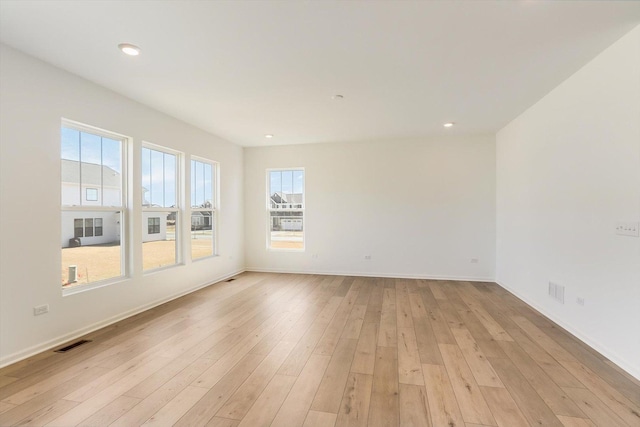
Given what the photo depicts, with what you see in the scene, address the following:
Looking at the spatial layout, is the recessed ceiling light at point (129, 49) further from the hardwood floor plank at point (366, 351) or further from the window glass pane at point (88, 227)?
the hardwood floor plank at point (366, 351)

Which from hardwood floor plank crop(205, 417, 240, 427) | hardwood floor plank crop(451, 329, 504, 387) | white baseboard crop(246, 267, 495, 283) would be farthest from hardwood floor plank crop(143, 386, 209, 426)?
white baseboard crop(246, 267, 495, 283)

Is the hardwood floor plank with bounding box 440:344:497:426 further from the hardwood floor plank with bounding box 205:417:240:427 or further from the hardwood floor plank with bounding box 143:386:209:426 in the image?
the hardwood floor plank with bounding box 143:386:209:426

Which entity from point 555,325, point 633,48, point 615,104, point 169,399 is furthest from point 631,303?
point 169,399

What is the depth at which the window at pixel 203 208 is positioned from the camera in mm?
4992

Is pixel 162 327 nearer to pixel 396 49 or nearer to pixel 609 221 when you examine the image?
pixel 396 49

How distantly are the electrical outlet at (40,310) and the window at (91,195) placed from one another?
1136 millimetres

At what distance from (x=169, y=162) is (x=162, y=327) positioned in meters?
2.43

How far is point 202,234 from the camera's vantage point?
5223 millimetres

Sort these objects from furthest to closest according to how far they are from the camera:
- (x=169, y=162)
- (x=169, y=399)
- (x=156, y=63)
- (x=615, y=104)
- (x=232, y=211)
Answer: (x=232, y=211) < (x=169, y=162) < (x=156, y=63) < (x=615, y=104) < (x=169, y=399)

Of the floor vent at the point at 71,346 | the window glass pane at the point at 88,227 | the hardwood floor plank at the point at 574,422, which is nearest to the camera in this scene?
the hardwood floor plank at the point at 574,422

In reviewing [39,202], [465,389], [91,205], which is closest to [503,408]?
[465,389]

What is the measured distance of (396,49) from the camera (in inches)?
100

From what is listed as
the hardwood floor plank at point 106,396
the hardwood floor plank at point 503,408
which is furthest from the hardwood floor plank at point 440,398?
the hardwood floor plank at point 106,396

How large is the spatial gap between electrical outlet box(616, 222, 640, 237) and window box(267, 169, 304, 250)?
15.6ft
